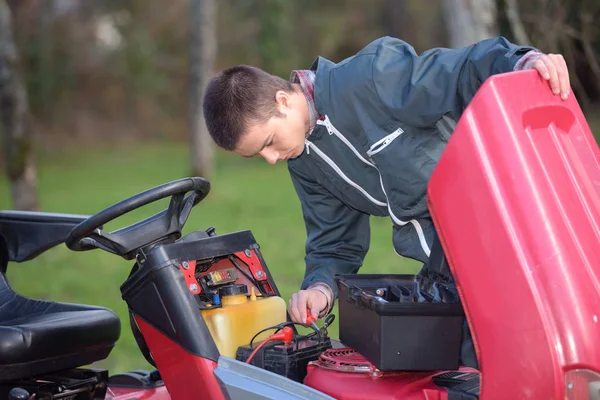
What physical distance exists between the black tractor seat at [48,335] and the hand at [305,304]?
79cm

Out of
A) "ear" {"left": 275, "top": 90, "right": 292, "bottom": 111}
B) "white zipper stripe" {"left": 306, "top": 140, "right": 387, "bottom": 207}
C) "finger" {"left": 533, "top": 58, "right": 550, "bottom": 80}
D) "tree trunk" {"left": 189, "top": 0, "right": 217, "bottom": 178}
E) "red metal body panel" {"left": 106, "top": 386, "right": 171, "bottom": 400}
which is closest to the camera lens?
"finger" {"left": 533, "top": 58, "right": 550, "bottom": 80}

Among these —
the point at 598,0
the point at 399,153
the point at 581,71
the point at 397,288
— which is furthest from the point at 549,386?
the point at 581,71

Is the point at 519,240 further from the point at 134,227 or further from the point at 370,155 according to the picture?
the point at 134,227

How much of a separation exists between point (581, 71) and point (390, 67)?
15.2 feet

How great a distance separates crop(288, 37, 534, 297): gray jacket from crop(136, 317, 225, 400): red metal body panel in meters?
0.61

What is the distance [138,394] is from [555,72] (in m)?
1.75

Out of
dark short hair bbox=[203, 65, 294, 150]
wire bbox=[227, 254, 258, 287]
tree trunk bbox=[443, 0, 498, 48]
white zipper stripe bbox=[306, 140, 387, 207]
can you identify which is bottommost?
wire bbox=[227, 254, 258, 287]

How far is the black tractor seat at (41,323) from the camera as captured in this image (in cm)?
291

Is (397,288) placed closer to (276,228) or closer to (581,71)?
(581,71)

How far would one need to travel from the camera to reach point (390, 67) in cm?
258

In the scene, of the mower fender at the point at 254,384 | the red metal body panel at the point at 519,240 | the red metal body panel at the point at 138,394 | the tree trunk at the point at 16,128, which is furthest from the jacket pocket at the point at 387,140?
the tree trunk at the point at 16,128

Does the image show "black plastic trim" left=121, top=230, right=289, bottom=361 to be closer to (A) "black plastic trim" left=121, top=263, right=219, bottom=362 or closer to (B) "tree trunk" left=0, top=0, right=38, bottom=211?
(A) "black plastic trim" left=121, top=263, right=219, bottom=362

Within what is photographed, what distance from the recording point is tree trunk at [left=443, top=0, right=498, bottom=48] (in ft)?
21.2

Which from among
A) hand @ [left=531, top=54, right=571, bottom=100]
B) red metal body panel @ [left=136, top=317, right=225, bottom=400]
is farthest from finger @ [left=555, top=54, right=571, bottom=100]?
red metal body panel @ [left=136, top=317, right=225, bottom=400]
